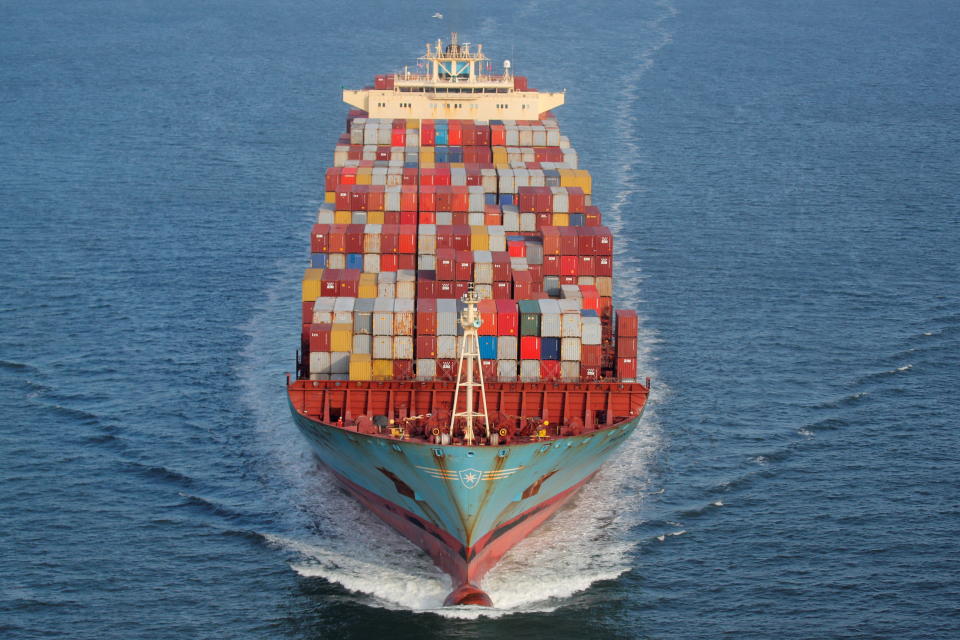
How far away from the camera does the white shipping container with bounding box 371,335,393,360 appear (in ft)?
197

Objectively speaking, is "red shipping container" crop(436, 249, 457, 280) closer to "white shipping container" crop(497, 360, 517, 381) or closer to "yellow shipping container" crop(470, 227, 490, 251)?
"yellow shipping container" crop(470, 227, 490, 251)

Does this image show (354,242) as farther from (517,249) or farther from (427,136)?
(427,136)

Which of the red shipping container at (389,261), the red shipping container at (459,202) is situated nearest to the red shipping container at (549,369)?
the red shipping container at (389,261)

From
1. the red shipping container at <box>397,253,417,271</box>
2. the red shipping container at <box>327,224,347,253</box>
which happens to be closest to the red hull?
the red shipping container at <box>397,253,417,271</box>

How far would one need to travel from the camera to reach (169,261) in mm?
93062

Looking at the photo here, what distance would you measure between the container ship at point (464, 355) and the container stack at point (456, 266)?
9 cm

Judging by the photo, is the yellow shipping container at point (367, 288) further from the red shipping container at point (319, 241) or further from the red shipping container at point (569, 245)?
the red shipping container at point (569, 245)

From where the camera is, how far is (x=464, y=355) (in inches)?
2147

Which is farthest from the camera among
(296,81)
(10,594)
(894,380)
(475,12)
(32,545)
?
(475,12)

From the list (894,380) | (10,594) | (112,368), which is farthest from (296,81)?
(10,594)

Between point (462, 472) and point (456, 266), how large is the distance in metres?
13.0

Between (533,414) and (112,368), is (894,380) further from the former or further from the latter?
(112,368)

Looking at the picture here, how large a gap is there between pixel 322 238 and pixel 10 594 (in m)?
23.2

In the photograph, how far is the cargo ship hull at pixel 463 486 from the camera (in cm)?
5378
